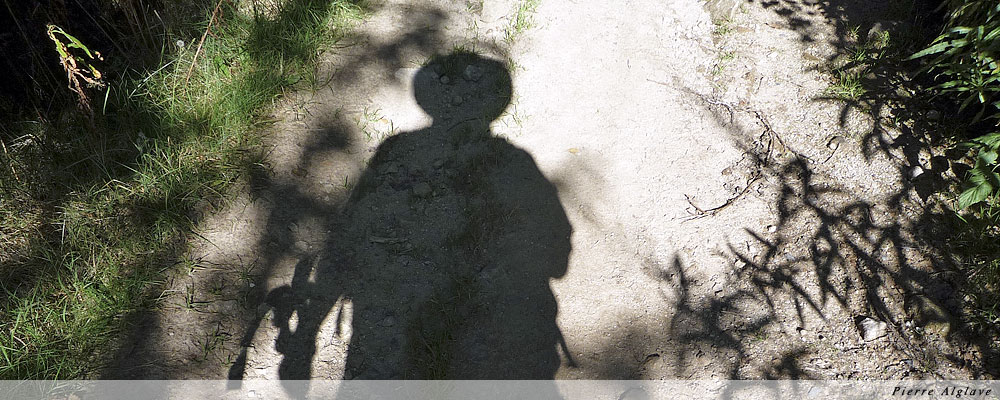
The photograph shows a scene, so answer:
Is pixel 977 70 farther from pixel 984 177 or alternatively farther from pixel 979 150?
pixel 984 177

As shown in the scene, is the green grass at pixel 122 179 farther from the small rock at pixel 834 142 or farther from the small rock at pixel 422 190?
the small rock at pixel 834 142

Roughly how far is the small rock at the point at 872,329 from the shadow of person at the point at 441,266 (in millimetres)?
1480

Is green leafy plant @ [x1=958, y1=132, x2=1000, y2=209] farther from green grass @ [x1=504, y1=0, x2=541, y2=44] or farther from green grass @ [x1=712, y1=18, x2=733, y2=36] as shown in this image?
green grass @ [x1=504, y1=0, x2=541, y2=44]

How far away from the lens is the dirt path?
9.51 feet

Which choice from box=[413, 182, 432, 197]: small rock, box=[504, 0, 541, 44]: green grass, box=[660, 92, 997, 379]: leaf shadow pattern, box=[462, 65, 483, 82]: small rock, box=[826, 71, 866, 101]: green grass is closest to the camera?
box=[660, 92, 997, 379]: leaf shadow pattern

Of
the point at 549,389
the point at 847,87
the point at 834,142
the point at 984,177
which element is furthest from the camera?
the point at 847,87

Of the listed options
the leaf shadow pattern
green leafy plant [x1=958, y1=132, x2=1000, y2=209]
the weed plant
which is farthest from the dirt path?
green leafy plant [x1=958, y1=132, x2=1000, y2=209]

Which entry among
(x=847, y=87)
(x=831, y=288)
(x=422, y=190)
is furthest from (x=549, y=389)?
(x=847, y=87)

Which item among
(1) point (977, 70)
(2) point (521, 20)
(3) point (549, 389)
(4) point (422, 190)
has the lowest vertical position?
(3) point (549, 389)

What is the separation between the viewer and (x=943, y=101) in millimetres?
3689

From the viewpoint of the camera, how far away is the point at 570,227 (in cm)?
340

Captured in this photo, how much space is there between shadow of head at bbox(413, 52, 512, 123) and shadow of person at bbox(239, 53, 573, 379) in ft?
0.05

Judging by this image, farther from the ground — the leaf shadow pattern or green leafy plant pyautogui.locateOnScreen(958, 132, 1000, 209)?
green leafy plant pyautogui.locateOnScreen(958, 132, 1000, 209)

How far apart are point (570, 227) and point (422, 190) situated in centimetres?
90
